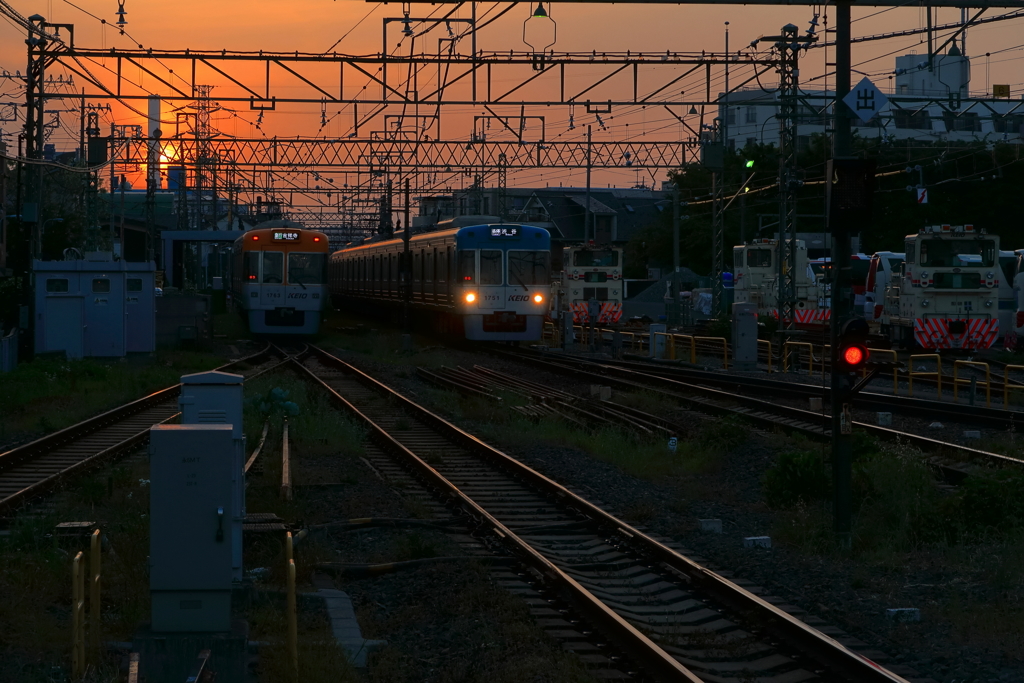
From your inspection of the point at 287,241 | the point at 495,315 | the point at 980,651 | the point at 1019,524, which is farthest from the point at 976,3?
the point at 287,241

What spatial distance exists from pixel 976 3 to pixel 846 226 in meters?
10.2

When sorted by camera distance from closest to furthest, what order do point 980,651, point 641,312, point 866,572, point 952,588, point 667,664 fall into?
point 667,664
point 980,651
point 952,588
point 866,572
point 641,312

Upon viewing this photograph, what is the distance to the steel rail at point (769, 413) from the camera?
13.5 m

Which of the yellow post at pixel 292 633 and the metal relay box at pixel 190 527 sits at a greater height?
the metal relay box at pixel 190 527

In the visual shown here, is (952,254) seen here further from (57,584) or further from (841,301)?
(57,584)

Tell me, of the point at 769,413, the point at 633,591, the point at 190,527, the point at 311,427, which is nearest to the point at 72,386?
the point at 311,427

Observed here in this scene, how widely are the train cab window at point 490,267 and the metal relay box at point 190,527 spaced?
25.4 meters

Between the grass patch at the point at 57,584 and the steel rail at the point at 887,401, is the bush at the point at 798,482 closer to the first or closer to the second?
the steel rail at the point at 887,401

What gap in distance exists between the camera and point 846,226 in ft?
31.3

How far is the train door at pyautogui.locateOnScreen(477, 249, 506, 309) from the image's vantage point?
32.0m

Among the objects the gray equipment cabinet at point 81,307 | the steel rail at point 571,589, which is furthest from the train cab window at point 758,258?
the steel rail at point 571,589

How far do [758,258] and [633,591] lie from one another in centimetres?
3298

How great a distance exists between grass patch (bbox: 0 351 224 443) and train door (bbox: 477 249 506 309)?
7006 mm

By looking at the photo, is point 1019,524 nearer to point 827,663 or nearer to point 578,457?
point 827,663
